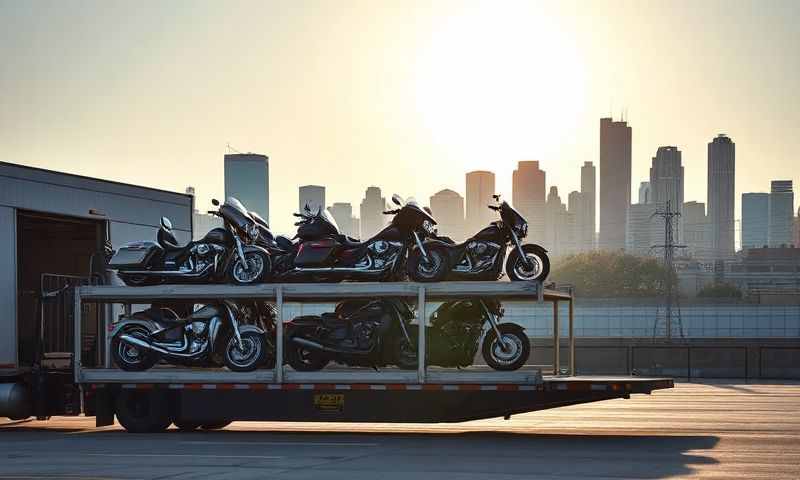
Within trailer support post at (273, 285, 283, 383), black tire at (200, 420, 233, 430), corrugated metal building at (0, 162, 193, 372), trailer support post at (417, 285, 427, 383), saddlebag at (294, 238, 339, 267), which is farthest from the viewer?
black tire at (200, 420, 233, 430)

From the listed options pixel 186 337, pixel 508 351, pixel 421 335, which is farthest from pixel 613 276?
pixel 421 335

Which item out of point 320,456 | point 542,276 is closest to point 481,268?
point 542,276

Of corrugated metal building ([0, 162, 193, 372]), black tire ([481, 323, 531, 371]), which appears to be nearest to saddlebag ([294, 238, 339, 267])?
black tire ([481, 323, 531, 371])

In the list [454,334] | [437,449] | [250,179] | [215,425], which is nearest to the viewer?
[437,449]

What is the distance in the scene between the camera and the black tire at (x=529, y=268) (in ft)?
65.2

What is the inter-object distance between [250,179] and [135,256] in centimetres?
14452

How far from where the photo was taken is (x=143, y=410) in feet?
69.9

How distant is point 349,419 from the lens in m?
20.3

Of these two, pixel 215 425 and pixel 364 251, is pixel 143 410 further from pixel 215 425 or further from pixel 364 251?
pixel 364 251

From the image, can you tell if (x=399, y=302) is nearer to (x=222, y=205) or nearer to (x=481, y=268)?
(x=481, y=268)

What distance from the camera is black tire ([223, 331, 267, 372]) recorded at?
20.9 meters

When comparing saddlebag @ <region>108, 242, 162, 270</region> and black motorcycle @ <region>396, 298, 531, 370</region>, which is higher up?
saddlebag @ <region>108, 242, 162, 270</region>

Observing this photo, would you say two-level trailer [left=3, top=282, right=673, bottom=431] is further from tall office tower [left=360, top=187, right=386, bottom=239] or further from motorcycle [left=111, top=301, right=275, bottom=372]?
tall office tower [left=360, top=187, right=386, bottom=239]

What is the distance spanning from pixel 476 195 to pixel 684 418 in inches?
6520
